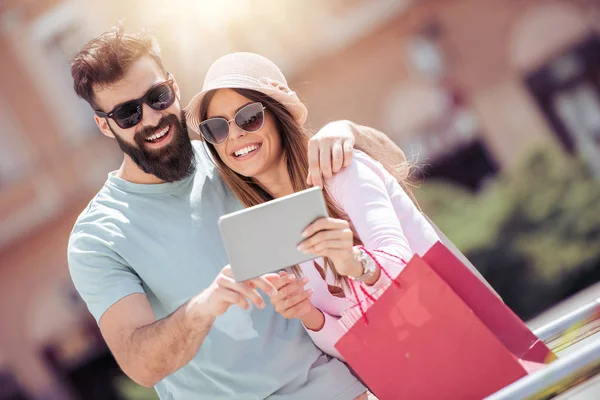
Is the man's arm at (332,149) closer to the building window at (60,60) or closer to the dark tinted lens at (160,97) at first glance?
the dark tinted lens at (160,97)

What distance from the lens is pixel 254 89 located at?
98.3 inches

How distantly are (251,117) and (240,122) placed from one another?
4cm

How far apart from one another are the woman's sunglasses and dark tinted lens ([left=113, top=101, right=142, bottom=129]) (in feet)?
0.94

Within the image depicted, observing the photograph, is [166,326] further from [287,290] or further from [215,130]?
[215,130]

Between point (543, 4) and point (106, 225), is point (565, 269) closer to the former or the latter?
point (543, 4)

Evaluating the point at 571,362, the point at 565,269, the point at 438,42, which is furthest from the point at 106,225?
the point at 438,42

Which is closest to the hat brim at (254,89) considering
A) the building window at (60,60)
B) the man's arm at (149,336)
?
the man's arm at (149,336)

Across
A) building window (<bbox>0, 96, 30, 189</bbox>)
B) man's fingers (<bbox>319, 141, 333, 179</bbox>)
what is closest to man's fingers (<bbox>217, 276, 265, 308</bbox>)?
man's fingers (<bbox>319, 141, 333, 179</bbox>)

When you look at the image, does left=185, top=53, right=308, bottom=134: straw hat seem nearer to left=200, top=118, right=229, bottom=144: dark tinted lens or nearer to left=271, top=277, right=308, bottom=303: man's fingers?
left=200, top=118, right=229, bottom=144: dark tinted lens

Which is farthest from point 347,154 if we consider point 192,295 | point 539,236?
point 539,236

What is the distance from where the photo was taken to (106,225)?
2.59 metres

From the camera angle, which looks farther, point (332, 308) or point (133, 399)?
point (133, 399)

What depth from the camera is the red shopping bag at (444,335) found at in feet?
6.12

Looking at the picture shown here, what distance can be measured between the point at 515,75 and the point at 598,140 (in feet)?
4.00
